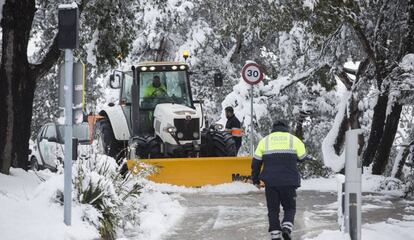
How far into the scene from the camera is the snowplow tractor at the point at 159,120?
14.0 meters

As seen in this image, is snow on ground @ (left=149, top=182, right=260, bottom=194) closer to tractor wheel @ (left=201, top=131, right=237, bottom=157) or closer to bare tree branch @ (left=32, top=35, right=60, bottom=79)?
tractor wheel @ (left=201, top=131, right=237, bottom=157)

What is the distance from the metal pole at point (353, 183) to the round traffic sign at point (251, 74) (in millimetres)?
8543

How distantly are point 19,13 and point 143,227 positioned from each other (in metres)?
4.66

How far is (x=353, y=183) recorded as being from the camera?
22.8 feet

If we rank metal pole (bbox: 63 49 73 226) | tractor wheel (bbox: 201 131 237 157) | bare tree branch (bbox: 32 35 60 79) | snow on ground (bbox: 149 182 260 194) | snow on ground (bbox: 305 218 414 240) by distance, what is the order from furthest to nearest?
tractor wheel (bbox: 201 131 237 157) < snow on ground (bbox: 149 182 260 194) < bare tree branch (bbox: 32 35 60 79) < snow on ground (bbox: 305 218 414 240) < metal pole (bbox: 63 49 73 226)

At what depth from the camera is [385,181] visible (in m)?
13.7

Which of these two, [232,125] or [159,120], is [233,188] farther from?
[232,125]

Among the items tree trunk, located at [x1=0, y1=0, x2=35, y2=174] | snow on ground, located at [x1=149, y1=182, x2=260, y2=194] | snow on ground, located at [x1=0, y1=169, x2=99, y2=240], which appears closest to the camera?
snow on ground, located at [x1=0, y1=169, x2=99, y2=240]

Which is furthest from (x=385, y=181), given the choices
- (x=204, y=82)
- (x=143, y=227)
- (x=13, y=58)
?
(x=204, y=82)

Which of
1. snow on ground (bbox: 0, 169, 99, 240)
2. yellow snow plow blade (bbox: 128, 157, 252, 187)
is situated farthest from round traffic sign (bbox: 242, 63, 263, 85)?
snow on ground (bbox: 0, 169, 99, 240)

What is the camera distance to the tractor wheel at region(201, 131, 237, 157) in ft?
48.0

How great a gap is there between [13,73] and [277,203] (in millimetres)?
5525

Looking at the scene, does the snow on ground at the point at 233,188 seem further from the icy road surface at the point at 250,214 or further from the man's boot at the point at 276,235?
the man's boot at the point at 276,235

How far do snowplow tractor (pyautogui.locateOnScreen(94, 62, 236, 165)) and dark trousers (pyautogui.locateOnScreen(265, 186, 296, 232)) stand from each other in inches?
240
